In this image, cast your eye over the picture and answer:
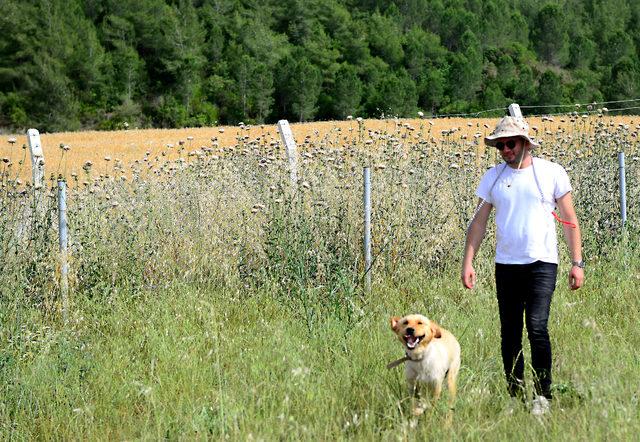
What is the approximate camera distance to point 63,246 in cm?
664

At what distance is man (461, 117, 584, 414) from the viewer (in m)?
4.48

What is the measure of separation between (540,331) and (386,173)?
3.99 metres

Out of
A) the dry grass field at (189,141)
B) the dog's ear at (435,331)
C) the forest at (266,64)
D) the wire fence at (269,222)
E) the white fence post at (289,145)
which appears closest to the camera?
the dog's ear at (435,331)

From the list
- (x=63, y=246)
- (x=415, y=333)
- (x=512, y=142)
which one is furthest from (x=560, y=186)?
(x=63, y=246)

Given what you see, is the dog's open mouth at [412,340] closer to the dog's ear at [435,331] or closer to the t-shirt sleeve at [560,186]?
the dog's ear at [435,331]

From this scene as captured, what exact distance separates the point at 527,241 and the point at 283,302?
8.63ft

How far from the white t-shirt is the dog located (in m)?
0.66

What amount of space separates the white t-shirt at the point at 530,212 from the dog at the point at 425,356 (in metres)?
0.66

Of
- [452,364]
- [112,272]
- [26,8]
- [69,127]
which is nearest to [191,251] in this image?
[112,272]

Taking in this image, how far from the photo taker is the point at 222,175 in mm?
8898

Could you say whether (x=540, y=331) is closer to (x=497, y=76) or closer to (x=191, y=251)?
(x=191, y=251)

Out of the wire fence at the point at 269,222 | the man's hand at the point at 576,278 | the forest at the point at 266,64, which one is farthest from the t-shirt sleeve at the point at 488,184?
the forest at the point at 266,64

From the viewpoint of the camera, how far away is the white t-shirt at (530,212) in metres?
4.49

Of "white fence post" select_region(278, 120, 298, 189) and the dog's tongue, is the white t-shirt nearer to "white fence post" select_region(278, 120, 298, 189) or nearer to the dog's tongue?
the dog's tongue
